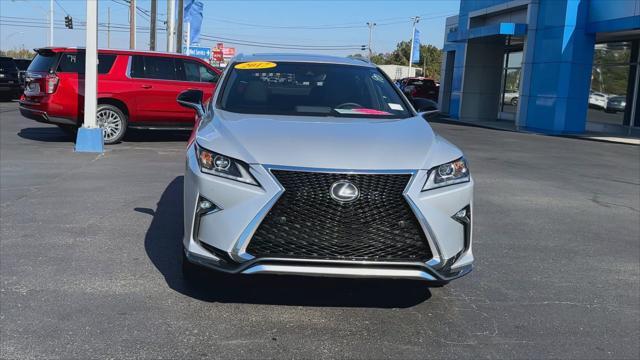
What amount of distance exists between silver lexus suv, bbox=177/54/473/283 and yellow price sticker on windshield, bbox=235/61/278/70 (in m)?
1.47

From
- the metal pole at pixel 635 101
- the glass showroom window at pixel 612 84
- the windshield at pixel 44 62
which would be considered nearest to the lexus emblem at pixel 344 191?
the windshield at pixel 44 62

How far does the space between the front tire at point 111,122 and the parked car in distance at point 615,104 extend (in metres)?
20.4

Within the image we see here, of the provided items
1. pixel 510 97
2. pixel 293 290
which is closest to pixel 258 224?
pixel 293 290

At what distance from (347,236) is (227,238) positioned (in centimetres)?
74

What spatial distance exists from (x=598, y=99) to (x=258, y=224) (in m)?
25.5

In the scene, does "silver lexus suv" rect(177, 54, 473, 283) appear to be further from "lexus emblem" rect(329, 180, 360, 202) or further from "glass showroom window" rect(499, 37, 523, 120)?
"glass showroom window" rect(499, 37, 523, 120)

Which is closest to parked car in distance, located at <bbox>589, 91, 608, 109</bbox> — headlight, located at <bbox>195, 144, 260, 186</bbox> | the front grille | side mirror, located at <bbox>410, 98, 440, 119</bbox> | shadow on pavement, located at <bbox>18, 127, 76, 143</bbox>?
shadow on pavement, located at <bbox>18, 127, 76, 143</bbox>

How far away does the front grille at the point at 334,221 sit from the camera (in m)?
3.90

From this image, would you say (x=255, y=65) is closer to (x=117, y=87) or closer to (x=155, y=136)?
(x=117, y=87)

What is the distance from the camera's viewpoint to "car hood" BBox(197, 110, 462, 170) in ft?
13.0

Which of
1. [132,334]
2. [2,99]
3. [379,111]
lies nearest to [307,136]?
[379,111]

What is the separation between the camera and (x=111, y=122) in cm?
1332

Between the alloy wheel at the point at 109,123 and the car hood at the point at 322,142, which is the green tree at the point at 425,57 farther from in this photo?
the car hood at the point at 322,142

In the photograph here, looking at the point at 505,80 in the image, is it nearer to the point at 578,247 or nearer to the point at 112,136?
the point at 112,136
